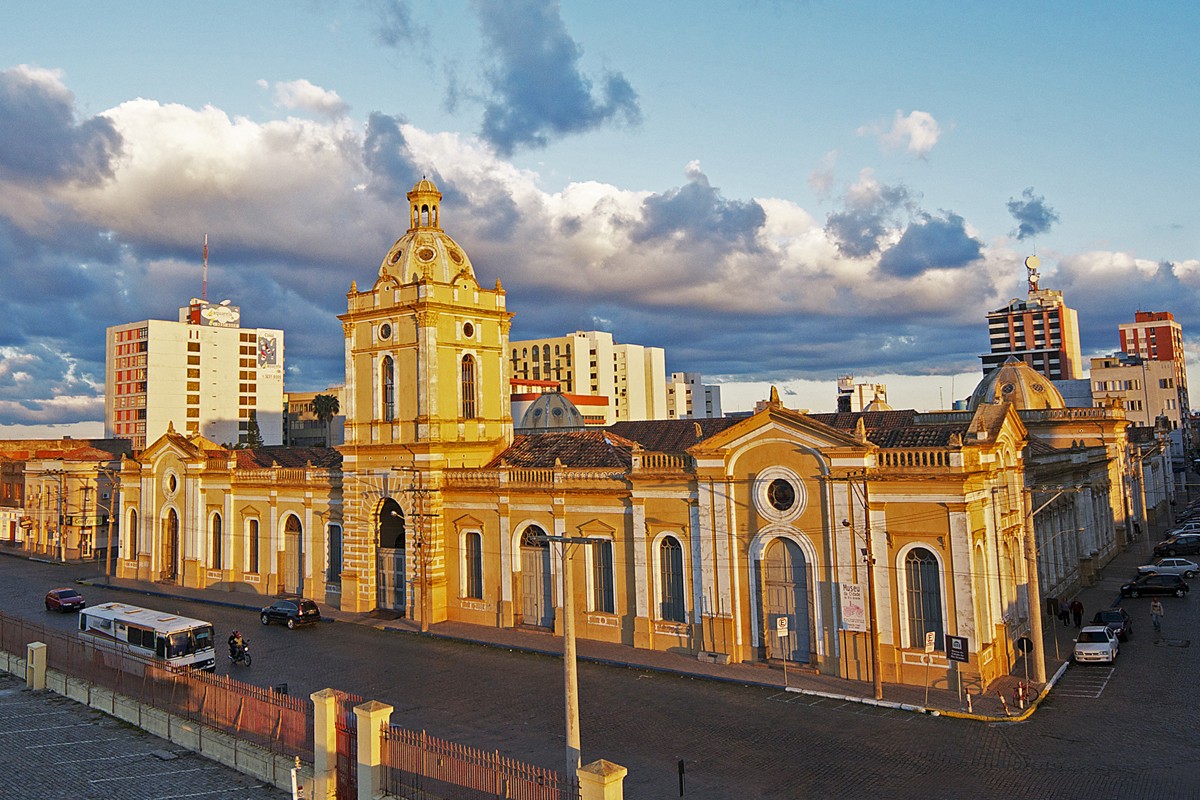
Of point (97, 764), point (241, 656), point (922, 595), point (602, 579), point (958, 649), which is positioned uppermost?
point (922, 595)

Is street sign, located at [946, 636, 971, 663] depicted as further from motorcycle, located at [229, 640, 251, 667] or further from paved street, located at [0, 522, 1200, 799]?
motorcycle, located at [229, 640, 251, 667]

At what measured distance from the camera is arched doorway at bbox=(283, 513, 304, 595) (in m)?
48.6

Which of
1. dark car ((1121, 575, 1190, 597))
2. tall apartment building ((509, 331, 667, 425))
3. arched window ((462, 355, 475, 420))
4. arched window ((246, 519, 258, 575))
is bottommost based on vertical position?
dark car ((1121, 575, 1190, 597))

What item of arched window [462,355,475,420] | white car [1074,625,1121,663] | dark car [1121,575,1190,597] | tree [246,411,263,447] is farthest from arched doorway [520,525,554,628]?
tree [246,411,263,447]

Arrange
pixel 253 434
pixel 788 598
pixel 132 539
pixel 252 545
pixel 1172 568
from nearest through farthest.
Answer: pixel 788 598 → pixel 1172 568 → pixel 252 545 → pixel 132 539 → pixel 253 434

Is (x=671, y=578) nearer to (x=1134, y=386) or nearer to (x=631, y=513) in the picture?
(x=631, y=513)

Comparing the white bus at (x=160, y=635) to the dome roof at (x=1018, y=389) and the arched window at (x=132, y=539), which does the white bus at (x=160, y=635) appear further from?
the dome roof at (x=1018, y=389)

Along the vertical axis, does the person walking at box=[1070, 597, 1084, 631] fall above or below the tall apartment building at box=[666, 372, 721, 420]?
below

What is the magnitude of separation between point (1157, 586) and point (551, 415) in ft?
161

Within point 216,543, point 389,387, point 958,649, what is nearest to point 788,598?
point 958,649

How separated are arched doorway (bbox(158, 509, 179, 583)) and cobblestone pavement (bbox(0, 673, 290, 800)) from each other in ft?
93.6

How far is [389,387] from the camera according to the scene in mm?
44125

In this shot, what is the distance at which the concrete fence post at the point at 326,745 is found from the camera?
1959cm

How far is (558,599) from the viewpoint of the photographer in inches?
1486
